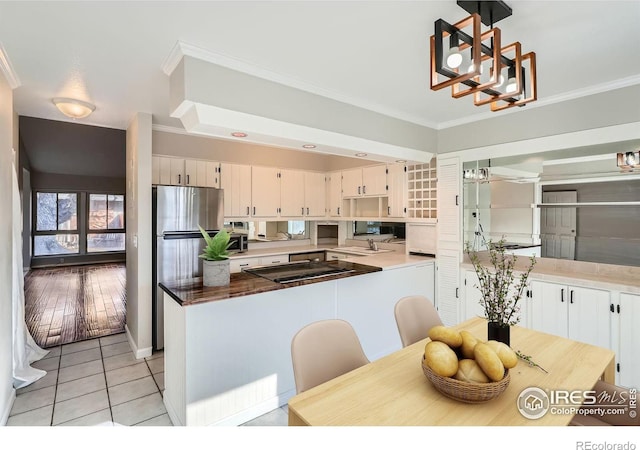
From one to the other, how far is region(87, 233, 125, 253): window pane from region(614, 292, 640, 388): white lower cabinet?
10948 millimetres

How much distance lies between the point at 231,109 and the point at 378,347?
101 inches

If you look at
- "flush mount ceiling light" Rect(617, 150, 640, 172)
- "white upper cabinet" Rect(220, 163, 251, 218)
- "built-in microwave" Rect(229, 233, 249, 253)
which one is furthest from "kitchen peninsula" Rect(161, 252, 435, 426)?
"flush mount ceiling light" Rect(617, 150, 640, 172)

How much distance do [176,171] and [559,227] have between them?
413 centimetres

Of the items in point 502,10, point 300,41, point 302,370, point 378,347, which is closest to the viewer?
point 302,370

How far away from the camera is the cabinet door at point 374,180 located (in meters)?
4.38

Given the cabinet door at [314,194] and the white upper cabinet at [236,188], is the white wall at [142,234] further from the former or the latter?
the cabinet door at [314,194]

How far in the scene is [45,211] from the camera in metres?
8.59

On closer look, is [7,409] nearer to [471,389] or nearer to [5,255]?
[5,255]

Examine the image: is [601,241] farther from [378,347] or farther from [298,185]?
[298,185]

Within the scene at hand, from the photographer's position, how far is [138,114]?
10.7 ft

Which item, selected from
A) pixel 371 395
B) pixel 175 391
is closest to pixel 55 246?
pixel 175 391

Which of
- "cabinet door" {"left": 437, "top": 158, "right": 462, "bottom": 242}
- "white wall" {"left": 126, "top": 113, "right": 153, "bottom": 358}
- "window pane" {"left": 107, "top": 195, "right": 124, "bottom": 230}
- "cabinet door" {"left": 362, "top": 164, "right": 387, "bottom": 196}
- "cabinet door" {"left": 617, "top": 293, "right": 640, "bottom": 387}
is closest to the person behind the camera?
"cabinet door" {"left": 617, "top": 293, "right": 640, "bottom": 387}

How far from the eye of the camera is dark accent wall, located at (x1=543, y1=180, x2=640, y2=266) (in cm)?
266

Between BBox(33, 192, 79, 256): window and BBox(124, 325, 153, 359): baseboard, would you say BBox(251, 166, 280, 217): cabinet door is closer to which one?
BBox(124, 325, 153, 359): baseboard
